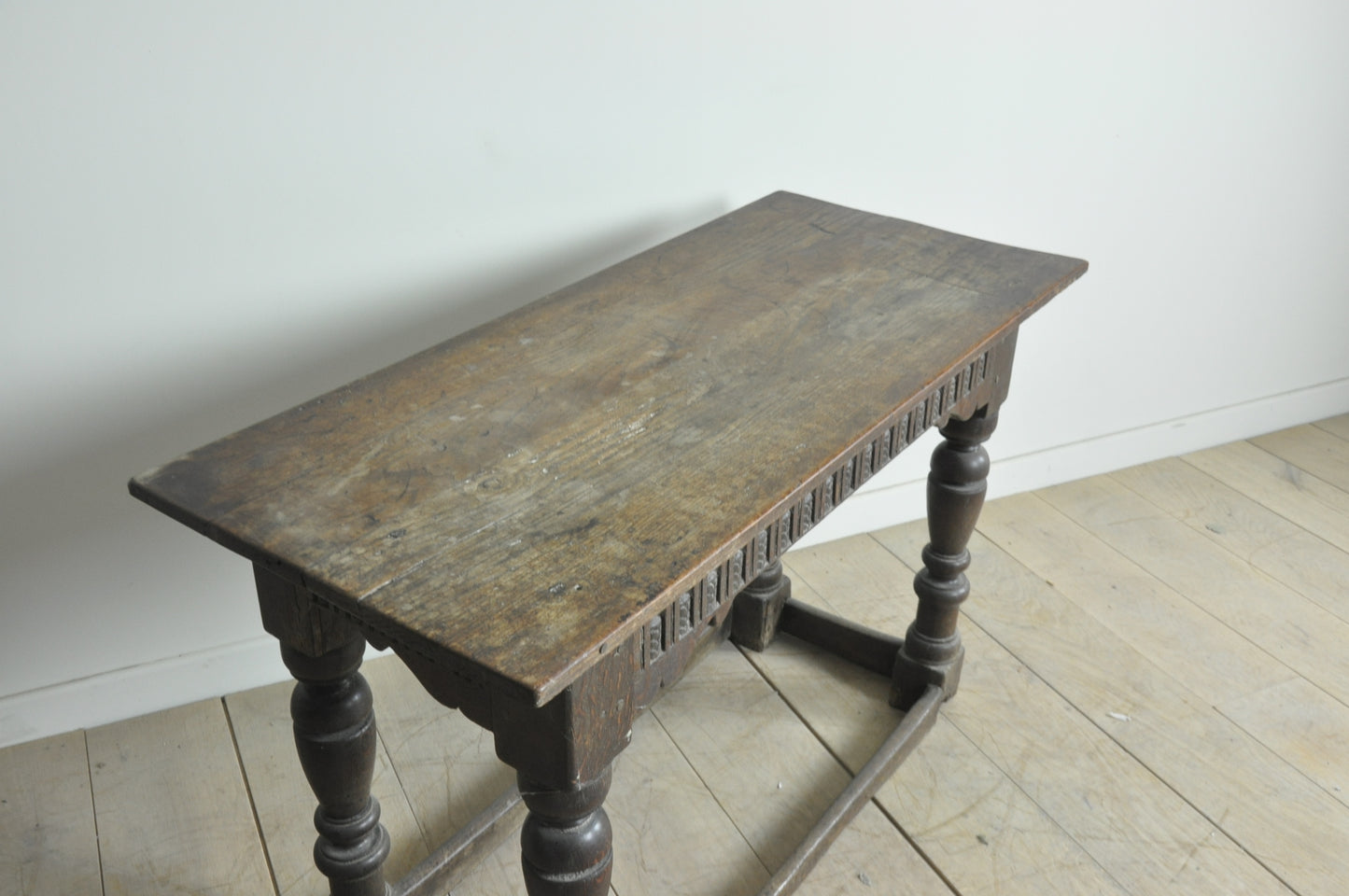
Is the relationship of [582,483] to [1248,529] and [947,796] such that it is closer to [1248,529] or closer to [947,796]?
[947,796]

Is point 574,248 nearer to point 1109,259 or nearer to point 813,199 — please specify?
point 813,199

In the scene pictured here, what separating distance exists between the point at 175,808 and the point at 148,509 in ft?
1.47

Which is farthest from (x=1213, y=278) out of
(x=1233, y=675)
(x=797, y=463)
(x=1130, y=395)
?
(x=797, y=463)

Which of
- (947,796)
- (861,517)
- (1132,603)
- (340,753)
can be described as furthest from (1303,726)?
(340,753)

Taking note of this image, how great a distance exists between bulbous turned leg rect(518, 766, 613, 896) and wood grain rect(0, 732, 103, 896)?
87cm

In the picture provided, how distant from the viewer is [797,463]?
3.87 feet

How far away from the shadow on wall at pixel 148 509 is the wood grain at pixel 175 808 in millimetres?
122

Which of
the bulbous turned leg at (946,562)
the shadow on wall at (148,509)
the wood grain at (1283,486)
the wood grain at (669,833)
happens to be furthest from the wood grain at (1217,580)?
the shadow on wall at (148,509)

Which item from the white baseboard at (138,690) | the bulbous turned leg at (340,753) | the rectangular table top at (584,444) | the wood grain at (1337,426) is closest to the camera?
the rectangular table top at (584,444)

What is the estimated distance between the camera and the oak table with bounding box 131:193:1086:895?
3.32 ft

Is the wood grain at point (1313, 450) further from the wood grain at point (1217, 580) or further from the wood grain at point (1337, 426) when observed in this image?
the wood grain at point (1217, 580)

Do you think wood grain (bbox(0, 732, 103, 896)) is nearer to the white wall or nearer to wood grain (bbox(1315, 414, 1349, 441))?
the white wall

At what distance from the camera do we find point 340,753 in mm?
1345

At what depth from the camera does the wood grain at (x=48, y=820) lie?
5.39ft
